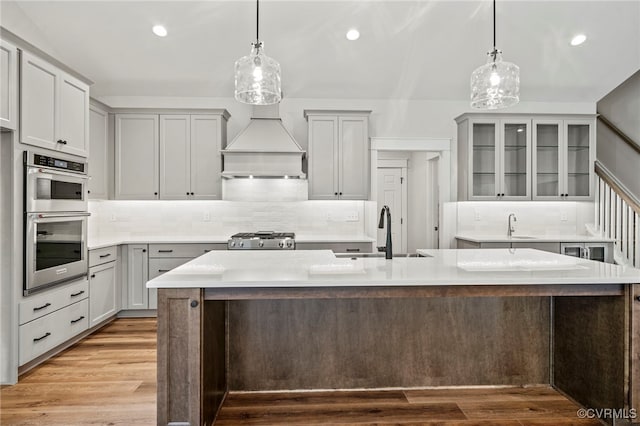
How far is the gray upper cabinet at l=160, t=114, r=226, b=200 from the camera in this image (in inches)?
189

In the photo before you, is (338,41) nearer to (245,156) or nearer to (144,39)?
(245,156)

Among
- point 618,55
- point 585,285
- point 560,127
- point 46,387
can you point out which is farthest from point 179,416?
point 618,55

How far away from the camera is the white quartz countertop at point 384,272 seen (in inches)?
79.0

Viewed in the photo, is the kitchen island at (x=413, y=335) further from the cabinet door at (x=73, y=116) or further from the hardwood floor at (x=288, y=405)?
the cabinet door at (x=73, y=116)

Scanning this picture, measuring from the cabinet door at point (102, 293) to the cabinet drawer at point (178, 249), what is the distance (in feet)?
1.40

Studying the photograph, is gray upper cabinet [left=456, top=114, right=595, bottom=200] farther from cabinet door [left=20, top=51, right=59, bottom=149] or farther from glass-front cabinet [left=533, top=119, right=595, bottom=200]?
cabinet door [left=20, top=51, right=59, bottom=149]

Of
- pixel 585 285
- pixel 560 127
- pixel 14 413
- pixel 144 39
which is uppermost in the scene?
pixel 144 39

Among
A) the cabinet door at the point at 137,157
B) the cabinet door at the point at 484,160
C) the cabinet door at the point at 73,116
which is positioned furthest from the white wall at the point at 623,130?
the cabinet door at the point at 73,116

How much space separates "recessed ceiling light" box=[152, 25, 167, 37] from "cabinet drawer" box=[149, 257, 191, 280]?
235 centimetres

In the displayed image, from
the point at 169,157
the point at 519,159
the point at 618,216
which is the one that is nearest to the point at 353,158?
the point at 519,159

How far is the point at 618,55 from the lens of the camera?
4676 millimetres

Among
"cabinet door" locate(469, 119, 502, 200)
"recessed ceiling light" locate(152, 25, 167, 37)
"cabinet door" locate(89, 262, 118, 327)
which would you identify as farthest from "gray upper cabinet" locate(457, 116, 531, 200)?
"cabinet door" locate(89, 262, 118, 327)

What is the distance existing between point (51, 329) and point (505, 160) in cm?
495

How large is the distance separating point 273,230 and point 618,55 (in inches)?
177
